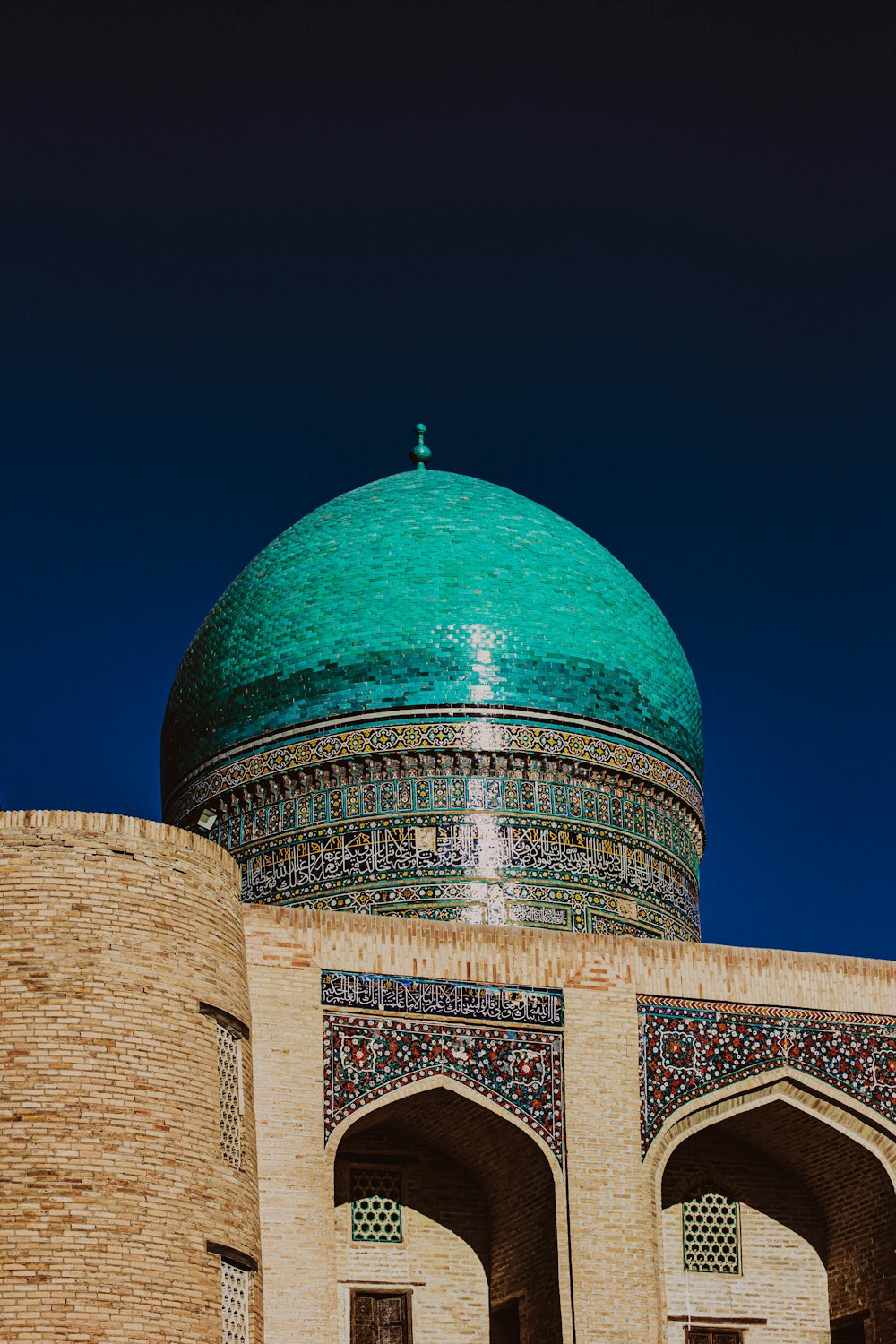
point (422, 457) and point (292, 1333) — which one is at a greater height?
point (422, 457)

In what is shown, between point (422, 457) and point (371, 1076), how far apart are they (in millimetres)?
5452

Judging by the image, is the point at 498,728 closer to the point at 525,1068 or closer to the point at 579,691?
the point at 579,691

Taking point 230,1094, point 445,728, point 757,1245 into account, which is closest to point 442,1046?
point 230,1094

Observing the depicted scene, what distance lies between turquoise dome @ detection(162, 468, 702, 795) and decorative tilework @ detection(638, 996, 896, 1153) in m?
2.56

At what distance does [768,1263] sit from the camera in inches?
453

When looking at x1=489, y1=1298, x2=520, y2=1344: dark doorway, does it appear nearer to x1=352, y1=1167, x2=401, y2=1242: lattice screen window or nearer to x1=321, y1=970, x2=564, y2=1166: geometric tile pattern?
x1=352, y1=1167, x2=401, y2=1242: lattice screen window

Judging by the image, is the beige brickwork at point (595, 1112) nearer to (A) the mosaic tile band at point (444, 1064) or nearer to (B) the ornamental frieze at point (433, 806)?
(A) the mosaic tile band at point (444, 1064)

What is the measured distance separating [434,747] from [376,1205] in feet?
9.51

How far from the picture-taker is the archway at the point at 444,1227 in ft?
35.0

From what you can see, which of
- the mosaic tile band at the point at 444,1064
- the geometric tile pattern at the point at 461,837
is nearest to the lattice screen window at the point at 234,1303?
the mosaic tile band at the point at 444,1064

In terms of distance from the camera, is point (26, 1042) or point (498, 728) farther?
point (498, 728)

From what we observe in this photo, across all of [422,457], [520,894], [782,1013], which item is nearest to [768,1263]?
[782,1013]

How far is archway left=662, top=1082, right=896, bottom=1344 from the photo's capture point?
11.3m

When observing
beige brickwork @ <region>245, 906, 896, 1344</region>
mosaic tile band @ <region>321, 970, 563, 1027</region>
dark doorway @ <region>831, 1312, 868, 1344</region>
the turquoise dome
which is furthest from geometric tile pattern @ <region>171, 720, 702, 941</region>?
dark doorway @ <region>831, 1312, 868, 1344</region>
